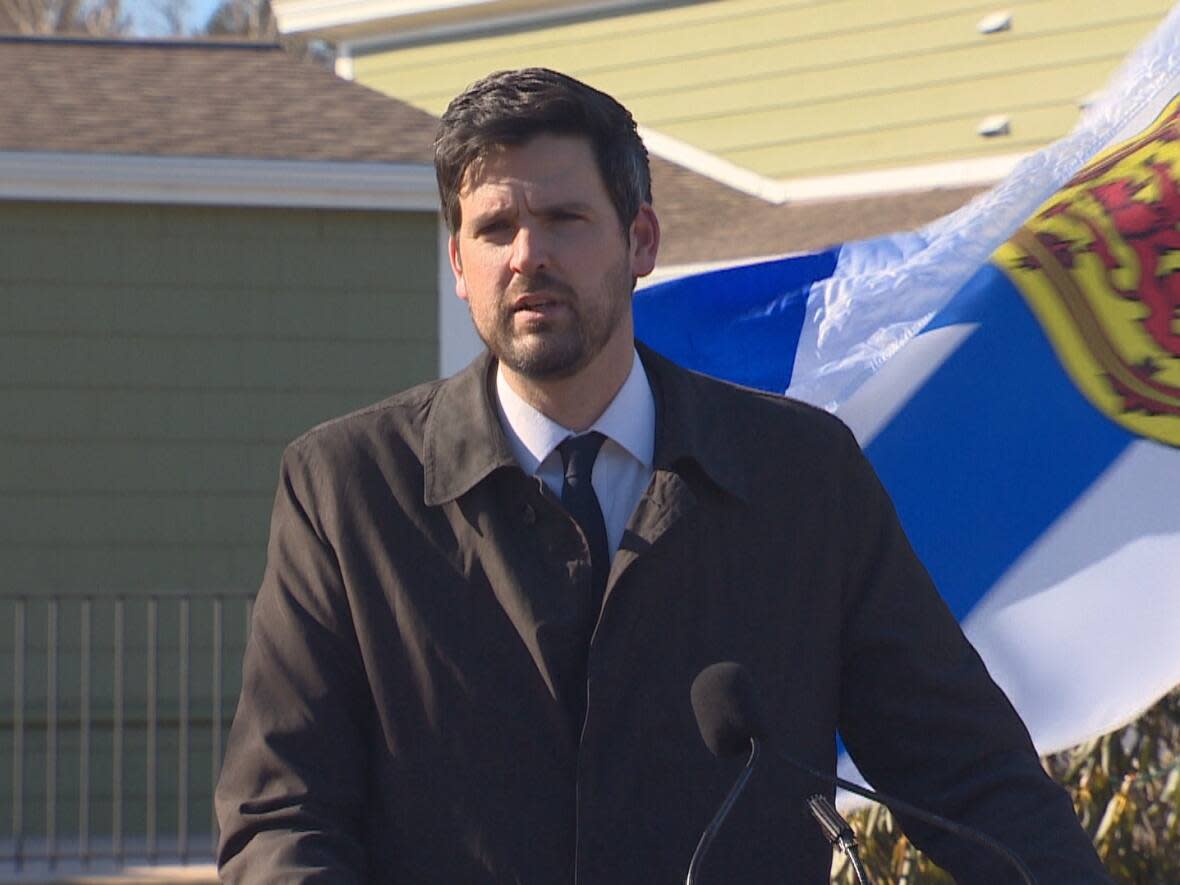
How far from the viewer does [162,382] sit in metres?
11.2

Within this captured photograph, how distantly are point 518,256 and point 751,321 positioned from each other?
2.43 metres

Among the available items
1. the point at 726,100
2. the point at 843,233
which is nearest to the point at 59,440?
the point at 843,233

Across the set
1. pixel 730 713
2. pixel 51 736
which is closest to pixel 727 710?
pixel 730 713

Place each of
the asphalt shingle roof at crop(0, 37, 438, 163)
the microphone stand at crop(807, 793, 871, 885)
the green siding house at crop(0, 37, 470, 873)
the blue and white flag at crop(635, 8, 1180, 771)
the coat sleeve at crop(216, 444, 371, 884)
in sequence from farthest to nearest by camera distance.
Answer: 1. the asphalt shingle roof at crop(0, 37, 438, 163)
2. the green siding house at crop(0, 37, 470, 873)
3. the blue and white flag at crop(635, 8, 1180, 771)
4. the coat sleeve at crop(216, 444, 371, 884)
5. the microphone stand at crop(807, 793, 871, 885)

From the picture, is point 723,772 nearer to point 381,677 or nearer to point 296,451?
point 381,677

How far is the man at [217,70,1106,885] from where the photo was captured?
2865 millimetres

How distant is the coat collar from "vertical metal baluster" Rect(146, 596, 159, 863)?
24.7 ft

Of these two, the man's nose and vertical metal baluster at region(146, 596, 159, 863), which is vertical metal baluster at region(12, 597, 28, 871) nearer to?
vertical metal baluster at region(146, 596, 159, 863)

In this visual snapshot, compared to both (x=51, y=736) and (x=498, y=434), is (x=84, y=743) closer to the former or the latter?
(x=51, y=736)

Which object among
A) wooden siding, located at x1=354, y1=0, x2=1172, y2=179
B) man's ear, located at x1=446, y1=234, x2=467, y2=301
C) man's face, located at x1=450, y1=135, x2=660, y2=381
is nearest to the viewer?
man's face, located at x1=450, y1=135, x2=660, y2=381

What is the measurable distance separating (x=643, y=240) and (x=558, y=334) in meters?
0.29

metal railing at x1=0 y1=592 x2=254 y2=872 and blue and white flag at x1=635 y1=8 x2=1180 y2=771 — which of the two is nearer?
blue and white flag at x1=635 y1=8 x2=1180 y2=771

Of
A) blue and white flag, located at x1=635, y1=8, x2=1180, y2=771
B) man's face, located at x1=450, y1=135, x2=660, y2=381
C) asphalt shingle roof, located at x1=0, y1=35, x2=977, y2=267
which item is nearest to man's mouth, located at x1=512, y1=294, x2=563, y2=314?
man's face, located at x1=450, y1=135, x2=660, y2=381

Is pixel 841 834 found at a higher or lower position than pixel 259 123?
lower
